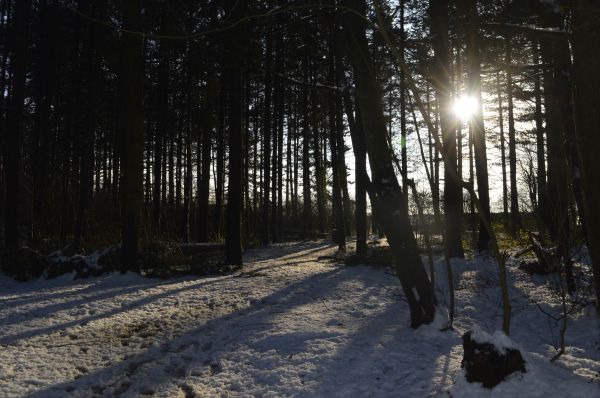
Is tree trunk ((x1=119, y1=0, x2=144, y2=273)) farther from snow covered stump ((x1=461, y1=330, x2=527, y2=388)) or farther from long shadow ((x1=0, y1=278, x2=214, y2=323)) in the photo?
snow covered stump ((x1=461, y1=330, x2=527, y2=388))

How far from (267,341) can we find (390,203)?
1924 millimetres

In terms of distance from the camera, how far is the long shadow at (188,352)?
3.23 metres

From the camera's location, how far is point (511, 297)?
611 centimetres

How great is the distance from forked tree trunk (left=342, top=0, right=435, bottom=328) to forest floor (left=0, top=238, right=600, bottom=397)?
0.96ft

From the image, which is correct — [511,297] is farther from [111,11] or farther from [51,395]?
[111,11]

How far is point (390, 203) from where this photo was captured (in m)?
4.20

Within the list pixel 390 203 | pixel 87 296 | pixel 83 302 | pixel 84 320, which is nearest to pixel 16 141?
pixel 87 296

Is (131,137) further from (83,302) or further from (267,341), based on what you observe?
(267,341)

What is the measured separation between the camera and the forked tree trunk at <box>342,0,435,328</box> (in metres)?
4.14

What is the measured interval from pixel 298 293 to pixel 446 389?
3778 millimetres

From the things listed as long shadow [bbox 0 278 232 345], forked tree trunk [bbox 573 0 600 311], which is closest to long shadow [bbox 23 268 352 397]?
long shadow [bbox 0 278 232 345]

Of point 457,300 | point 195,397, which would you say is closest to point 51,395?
point 195,397

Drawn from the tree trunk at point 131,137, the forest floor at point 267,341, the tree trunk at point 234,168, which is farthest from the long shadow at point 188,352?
the tree trunk at point 131,137

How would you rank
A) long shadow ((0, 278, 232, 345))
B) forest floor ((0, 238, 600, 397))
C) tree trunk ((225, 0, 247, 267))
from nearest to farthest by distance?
forest floor ((0, 238, 600, 397))
long shadow ((0, 278, 232, 345))
tree trunk ((225, 0, 247, 267))
